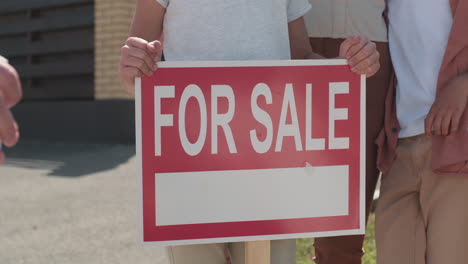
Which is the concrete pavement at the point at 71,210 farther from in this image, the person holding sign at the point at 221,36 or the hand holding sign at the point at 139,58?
the hand holding sign at the point at 139,58

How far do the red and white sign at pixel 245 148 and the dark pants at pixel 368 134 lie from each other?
492 mm

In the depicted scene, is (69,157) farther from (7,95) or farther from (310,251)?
(7,95)

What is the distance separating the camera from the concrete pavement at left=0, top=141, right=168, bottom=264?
13.0ft

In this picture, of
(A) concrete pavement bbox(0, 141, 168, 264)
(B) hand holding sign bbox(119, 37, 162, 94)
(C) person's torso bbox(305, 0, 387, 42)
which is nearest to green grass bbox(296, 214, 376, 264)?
(A) concrete pavement bbox(0, 141, 168, 264)

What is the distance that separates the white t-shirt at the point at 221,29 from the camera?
1.68 metres

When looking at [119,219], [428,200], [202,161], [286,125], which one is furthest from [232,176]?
[119,219]

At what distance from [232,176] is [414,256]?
747 millimetres

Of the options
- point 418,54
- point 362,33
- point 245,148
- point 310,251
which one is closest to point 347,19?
point 362,33

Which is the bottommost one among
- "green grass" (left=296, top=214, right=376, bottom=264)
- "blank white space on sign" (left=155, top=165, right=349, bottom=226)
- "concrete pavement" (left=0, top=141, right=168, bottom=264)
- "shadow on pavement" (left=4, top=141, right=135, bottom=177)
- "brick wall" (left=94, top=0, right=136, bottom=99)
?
"shadow on pavement" (left=4, top=141, right=135, bottom=177)

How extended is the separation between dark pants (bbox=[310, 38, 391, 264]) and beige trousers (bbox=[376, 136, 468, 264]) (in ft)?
0.37

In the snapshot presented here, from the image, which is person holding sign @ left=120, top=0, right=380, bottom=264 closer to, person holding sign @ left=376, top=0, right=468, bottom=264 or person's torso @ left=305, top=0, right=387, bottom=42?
person holding sign @ left=376, top=0, right=468, bottom=264

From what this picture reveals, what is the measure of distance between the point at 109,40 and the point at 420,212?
7.08 m

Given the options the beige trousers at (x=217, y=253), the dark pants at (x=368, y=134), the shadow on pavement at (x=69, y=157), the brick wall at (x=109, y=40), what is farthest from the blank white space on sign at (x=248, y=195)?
the brick wall at (x=109, y=40)

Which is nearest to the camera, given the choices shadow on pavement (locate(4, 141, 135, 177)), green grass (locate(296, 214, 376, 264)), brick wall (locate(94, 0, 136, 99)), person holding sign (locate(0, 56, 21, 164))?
person holding sign (locate(0, 56, 21, 164))
